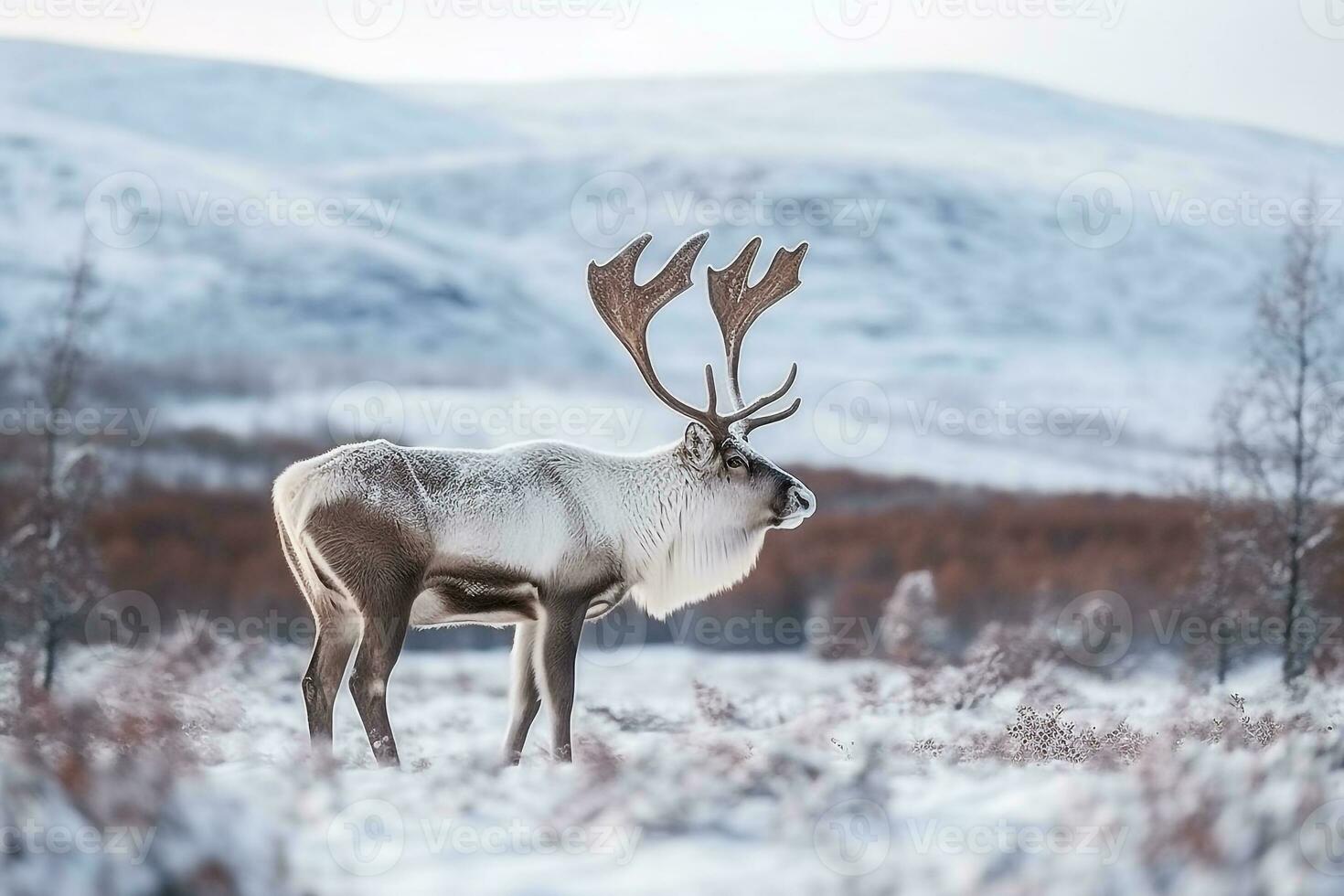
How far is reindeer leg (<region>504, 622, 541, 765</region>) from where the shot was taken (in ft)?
23.6

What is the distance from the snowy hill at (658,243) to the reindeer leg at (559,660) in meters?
36.2

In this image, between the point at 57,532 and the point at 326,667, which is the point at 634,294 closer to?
the point at 326,667

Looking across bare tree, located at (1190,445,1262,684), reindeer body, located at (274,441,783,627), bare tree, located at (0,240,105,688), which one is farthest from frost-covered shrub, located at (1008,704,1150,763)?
bare tree, located at (0,240,105,688)

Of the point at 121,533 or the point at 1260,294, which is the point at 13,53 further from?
the point at 1260,294

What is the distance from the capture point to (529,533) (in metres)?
7.06

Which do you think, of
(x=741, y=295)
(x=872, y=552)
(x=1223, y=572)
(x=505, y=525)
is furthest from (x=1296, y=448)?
(x=872, y=552)

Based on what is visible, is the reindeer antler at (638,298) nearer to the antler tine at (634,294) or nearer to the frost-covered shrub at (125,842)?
the antler tine at (634,294)

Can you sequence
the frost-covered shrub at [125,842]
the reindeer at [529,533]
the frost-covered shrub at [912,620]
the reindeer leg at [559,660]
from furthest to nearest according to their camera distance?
1. the frost-covered shrub at [912,620]
2. the reindeer leg at [559,660]
3. the reindeer at [529,533]
4. the frost-covered shrub at [125,842]

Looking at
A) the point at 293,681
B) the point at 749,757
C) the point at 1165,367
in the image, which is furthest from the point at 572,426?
the point at 1165,367

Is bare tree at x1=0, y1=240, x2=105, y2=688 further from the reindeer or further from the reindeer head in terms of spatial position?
the reindeer head

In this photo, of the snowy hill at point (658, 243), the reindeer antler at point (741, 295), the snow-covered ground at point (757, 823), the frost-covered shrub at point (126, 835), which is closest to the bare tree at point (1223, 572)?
the reindeer antler at point (741, 295)

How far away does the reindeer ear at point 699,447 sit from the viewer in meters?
7.79

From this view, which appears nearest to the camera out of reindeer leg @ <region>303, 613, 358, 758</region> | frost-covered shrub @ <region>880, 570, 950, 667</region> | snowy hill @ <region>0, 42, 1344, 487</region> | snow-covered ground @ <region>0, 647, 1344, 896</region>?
snow-covered ground @ <region>0, 647, 1344, 896</region>

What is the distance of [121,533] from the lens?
115 ft
